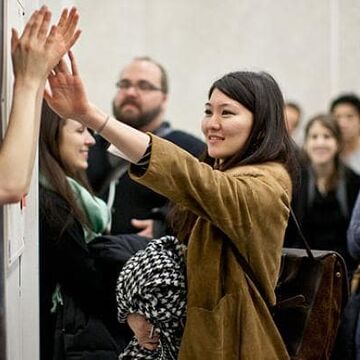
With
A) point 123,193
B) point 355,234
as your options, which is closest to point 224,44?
point 123,193

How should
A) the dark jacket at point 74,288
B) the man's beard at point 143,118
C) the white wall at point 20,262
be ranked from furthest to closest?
the man's beard at point 143,118 < the dark jacket at point 74,288 < the white wall at point 20,262

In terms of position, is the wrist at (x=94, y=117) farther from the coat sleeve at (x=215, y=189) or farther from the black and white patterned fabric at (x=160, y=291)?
the black and white patterned fabric at (x=160, y=291)

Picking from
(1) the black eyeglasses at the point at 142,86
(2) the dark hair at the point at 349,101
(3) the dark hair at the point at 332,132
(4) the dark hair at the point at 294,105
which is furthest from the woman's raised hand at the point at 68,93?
(4) the dark hair at the point at 294,105

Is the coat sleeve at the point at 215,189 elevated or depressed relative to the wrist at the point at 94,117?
depressed

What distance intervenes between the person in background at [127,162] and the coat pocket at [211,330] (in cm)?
114

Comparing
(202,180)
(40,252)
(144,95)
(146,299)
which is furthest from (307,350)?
(144,95)

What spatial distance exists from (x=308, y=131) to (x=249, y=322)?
2.60 metres

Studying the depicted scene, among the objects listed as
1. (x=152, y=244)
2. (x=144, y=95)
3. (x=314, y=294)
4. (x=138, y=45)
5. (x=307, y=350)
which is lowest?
(x=307, y=350)

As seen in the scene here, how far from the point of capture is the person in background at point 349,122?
5.39 m

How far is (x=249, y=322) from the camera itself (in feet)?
7.84

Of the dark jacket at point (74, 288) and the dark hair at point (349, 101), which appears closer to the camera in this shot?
the dark jacket at point (74, 288)

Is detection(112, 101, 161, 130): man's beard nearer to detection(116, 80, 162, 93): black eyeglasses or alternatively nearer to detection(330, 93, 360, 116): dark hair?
detection(116, 80, 162, 93): black eyeglasses

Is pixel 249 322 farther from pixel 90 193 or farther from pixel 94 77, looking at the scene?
pixel 94 77

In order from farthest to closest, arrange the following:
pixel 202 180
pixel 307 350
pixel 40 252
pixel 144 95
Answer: pixel 144 95
pixel 40 252
pixel 307 350
pixel 202 180
